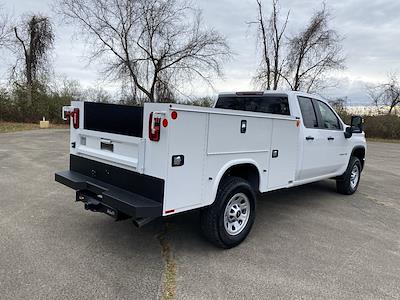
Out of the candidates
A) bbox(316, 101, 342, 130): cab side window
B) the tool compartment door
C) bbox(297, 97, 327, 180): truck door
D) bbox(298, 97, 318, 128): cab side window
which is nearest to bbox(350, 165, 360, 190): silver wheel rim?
bbox(316, 101, 342, 130): cab side window

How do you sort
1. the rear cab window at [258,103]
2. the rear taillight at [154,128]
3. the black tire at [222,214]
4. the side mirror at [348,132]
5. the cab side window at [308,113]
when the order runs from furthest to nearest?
the side mirror at [348,132]
the cab side window at [308,113]
the rear cab window at [258,103]
the black tire at [222,214]
the rear taillight at [154,128]

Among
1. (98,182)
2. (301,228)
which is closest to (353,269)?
(301,228)

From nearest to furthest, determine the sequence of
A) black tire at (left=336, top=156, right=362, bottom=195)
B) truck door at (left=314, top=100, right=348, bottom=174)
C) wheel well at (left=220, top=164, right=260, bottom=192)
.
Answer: wheel well at (left=220, top=164, right=260, bottom=192) < truck door at (left=314, top=100, right=348, bottom=174) < black tire at (left=336, top=156, right=362, bottom=195)

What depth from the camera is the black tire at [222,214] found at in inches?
149

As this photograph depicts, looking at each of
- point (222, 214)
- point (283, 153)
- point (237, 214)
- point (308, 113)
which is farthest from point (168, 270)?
point (308, 113)

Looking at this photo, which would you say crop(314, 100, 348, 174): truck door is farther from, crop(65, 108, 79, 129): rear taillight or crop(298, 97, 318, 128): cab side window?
crop(65, 108, 79, 129): rear taillight

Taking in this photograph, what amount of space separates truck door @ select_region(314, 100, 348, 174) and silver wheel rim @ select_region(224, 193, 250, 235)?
2.32 m

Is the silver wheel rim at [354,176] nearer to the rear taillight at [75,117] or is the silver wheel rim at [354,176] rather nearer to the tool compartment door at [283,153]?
the tool compartment door at [283,153]

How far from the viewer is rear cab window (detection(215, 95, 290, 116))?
5.29m

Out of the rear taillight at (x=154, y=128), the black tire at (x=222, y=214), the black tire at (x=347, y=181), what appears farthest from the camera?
the black tire at (x=347, y=181)

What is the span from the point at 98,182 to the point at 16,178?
424cm

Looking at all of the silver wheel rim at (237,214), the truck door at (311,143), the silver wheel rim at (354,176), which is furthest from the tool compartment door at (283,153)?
the silver wheel rim at (354,176)

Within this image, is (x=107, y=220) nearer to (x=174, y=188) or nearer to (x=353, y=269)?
(x=174, y=188)

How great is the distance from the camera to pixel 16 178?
7.24m
